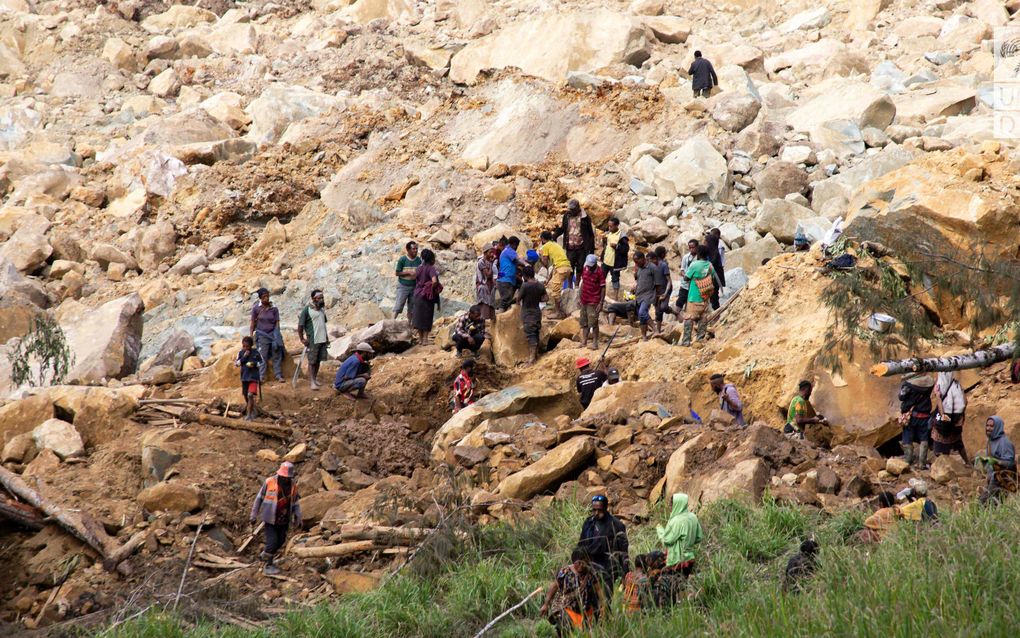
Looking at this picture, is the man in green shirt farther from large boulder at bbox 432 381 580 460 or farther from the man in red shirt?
A: large boulder at bbox 432 381 580 460

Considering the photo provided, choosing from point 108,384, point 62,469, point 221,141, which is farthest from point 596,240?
point 221,141

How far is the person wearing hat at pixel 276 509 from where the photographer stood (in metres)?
9.86

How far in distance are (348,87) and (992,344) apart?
20.4 m

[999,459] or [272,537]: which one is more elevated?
[999,459]

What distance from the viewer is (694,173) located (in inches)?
738

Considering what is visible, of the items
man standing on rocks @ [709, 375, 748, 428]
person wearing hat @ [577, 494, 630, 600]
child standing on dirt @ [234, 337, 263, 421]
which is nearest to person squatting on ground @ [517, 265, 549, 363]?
man standing on rocks @ [709, 375, 748, 428]

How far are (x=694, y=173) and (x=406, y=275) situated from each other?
20.3ft

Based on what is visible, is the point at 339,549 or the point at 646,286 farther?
the point at 646,286

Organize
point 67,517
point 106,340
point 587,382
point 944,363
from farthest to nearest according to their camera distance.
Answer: point 106,340 → point 587,382 → point 67,517 → point 944,363

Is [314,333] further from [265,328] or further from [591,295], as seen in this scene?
[591,295]

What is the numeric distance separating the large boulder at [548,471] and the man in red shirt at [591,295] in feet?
10.3

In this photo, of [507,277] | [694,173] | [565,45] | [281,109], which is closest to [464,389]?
[507,277]

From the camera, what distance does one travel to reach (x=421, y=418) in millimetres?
13641

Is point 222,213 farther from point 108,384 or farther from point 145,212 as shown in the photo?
point 108,384
